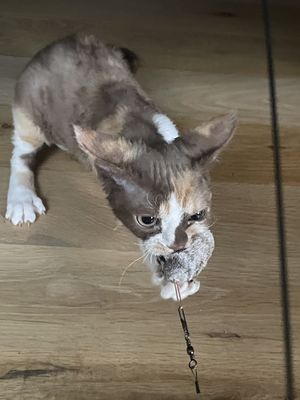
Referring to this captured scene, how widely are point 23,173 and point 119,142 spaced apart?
502 millimetres

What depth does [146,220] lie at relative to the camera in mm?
1139

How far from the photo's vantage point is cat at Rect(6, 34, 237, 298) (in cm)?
110

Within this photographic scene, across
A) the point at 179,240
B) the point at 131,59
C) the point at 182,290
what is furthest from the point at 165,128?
the point at 131,59

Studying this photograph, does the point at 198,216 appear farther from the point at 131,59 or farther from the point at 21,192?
the point at 131,59

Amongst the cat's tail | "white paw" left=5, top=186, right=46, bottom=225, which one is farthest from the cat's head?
the cat's tail

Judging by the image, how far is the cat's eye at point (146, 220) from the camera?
1.13 meters

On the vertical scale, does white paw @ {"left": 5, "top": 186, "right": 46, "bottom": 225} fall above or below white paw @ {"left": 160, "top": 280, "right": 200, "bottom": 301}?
above

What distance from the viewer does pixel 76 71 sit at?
1347 millimetres

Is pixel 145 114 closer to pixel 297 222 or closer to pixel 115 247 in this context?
pixel 115 247

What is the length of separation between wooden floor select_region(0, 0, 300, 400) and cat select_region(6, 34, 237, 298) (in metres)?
0.08

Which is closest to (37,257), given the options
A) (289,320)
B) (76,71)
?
(76,71)

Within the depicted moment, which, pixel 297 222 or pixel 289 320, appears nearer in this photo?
pixel 289 320

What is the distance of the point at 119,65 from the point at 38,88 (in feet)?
0.61

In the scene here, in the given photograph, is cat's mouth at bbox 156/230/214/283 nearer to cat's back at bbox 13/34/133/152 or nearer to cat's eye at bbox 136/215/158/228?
cat's eye at bbox 136/215/158/228
